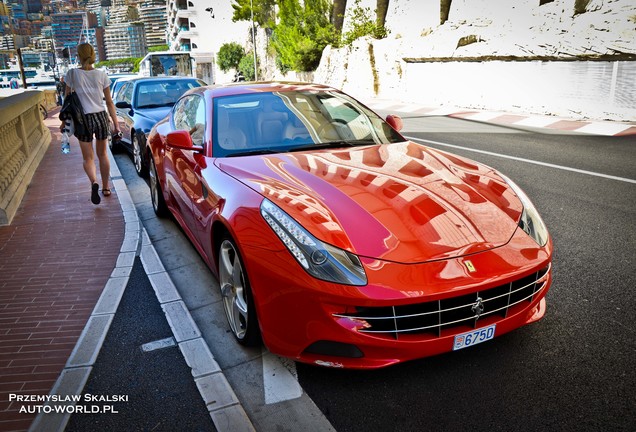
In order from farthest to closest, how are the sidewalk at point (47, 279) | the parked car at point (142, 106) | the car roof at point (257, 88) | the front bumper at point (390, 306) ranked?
the parked car at point (142, 106) < the car roof at point (257, 88) < the sidewalk at point (47, 279) < the front bumper at point (390, 306)

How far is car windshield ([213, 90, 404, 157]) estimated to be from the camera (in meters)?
3.84

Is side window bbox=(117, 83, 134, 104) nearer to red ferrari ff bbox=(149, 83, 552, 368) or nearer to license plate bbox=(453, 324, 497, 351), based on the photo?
red ferrari ff bbox=(149, 83, 552, 368)

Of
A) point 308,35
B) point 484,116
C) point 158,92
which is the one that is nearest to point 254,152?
point 158,92

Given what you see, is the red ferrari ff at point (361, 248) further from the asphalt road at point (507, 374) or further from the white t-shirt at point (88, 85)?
the white t-shirt at point (88, 85)

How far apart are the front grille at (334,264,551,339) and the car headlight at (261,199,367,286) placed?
166 millimetres

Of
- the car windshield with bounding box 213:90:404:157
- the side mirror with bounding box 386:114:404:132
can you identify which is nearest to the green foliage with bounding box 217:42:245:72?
the side mirror with bounding box 386:114:404:132

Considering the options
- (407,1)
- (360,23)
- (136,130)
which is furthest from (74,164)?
(360,23)

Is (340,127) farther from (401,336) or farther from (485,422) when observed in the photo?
(485,422)

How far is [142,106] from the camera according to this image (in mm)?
9062

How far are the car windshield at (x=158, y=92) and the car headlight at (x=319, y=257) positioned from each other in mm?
7230

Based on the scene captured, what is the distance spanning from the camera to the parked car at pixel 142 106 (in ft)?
26.9

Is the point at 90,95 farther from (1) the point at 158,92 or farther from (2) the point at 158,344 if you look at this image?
(2) the point at 158,344

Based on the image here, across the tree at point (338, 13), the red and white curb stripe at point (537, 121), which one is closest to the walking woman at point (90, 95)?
the red and white curb stripe at point (537, 121)

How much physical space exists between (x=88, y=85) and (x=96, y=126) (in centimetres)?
49
